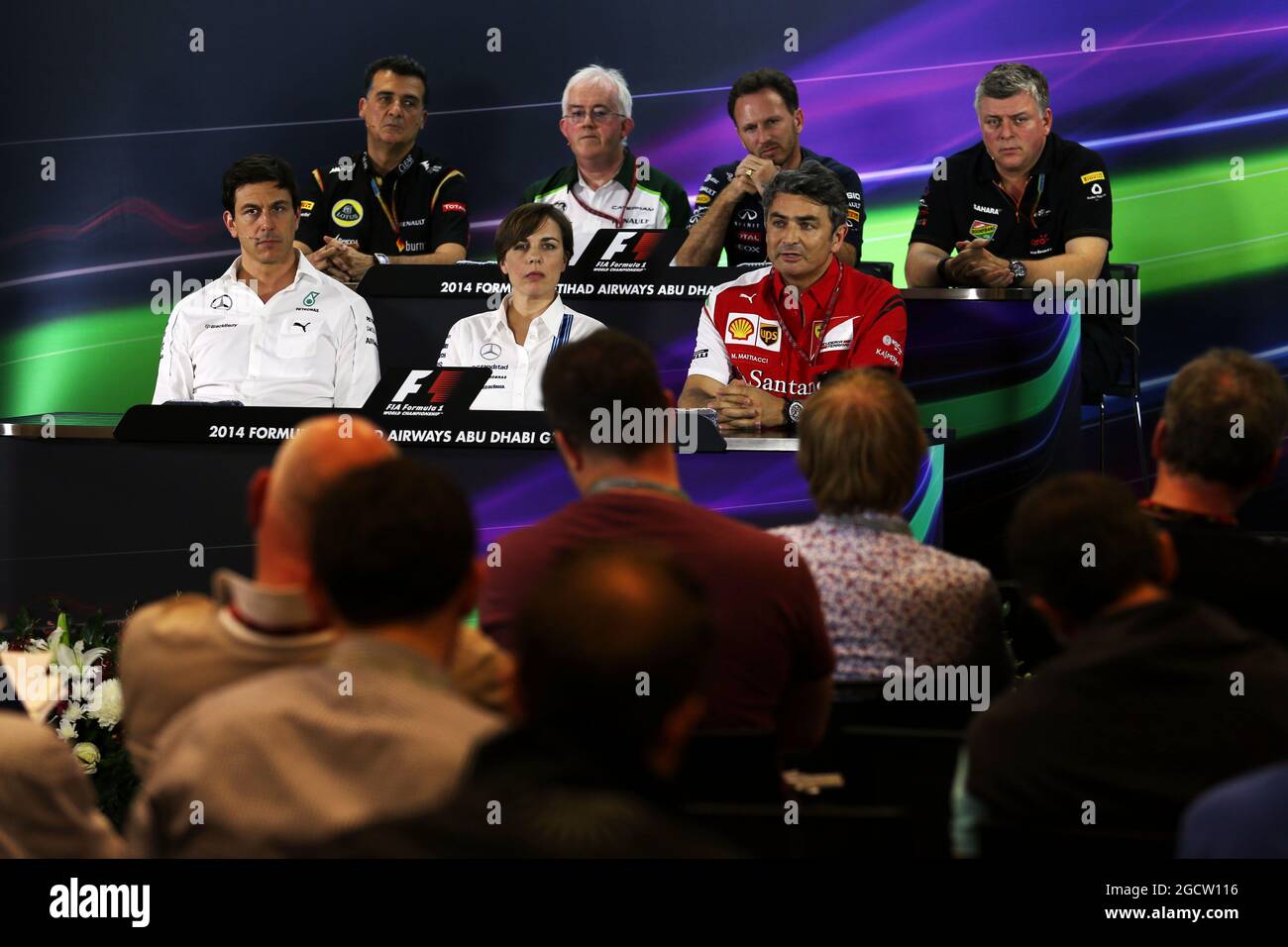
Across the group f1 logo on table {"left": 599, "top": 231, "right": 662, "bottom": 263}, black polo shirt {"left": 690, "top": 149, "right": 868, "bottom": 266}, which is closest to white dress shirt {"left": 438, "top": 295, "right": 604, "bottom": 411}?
f1 logo on table {"left": 599, "top": 231, "right": 662, "bottom": 263}

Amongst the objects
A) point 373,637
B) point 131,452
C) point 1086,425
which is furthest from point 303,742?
point 1086,425

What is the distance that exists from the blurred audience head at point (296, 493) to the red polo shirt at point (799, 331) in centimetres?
251

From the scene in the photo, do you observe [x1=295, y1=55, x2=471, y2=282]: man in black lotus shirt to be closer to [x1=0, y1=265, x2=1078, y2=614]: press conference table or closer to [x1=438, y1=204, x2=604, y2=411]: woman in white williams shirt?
[x1=438, y1=204, x2=604, y2=411]: woman in white williams shirt

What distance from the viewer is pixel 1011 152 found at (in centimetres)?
478

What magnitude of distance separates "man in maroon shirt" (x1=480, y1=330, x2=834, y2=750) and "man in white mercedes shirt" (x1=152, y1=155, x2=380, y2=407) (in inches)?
100

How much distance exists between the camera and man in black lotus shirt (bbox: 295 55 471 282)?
5.59 m

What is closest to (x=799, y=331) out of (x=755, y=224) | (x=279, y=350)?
(x=755, y=224)

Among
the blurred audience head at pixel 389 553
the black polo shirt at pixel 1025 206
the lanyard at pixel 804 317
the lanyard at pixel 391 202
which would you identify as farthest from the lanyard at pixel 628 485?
the lanyard at pixel 391 202

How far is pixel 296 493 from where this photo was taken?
1.66m

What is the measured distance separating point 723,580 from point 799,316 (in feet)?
7.45

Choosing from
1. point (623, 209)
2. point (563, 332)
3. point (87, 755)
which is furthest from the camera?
point (623, 209)

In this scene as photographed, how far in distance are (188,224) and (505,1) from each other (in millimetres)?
1758

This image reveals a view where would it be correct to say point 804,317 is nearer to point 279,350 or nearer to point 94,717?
point 279,350
